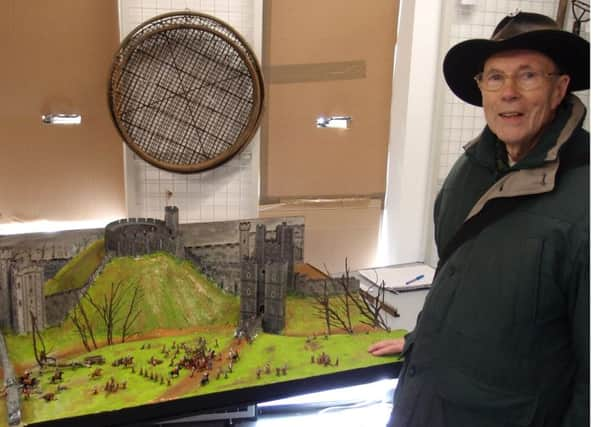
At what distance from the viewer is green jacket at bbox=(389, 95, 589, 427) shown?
88cm

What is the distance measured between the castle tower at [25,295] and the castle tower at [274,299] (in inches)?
24.1

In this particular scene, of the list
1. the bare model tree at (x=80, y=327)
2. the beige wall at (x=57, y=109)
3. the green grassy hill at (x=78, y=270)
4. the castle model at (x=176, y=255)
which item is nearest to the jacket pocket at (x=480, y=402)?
the castle model at (x=176, y=255)

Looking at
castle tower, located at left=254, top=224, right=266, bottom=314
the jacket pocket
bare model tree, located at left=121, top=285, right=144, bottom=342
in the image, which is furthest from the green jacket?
bare model tree, located at left=121, top=285, right=144, bottom=342

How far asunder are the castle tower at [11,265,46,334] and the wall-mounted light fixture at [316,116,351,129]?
3.71 feet

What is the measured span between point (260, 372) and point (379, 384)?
0.41 meters

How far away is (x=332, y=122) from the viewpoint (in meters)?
2.01

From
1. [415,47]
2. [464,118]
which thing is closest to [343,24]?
[415,47]

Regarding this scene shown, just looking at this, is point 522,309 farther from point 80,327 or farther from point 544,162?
point 80,327

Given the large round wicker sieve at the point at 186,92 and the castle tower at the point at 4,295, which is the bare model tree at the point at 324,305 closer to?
the large round wicker sieve at the point at 186,92

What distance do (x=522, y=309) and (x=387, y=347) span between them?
52 cm

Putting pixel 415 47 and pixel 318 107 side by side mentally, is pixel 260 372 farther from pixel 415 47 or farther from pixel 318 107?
pixel 415 47

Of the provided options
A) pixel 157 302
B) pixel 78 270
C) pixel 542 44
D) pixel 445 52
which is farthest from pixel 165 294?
pixel 445 52

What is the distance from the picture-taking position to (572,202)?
0.88 metres

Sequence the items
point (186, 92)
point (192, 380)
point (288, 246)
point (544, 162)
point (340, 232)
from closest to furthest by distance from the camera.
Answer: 1. point (544, 162)
2. point (192, 380)
3. point (288, 246)
4. point (186, 92)
5. point (340, 232)
